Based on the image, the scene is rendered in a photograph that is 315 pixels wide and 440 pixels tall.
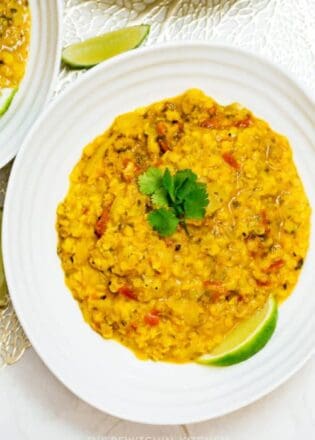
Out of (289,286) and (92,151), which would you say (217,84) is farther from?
(289,286)

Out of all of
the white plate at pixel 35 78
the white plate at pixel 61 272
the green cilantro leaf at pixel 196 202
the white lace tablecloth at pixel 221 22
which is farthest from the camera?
the white lace tablecloth at pixel 221 22

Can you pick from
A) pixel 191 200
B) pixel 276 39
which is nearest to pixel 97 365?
pixel 191 200

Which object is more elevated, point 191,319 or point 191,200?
point 191,200

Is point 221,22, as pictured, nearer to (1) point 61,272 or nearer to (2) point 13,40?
(2) point 13,40

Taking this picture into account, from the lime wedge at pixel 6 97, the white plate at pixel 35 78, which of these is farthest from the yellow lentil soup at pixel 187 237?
the lime wedge at pixel 6 97

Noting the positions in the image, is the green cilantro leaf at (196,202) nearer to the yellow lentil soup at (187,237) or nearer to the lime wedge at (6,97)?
the yellow lentil soup at (187,237)

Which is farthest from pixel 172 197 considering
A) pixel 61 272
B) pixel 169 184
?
pixel 61 272
